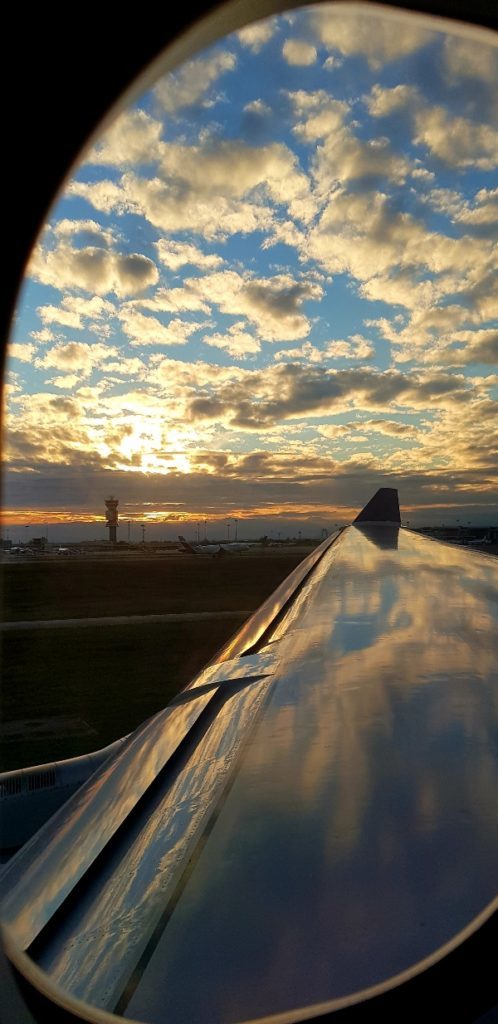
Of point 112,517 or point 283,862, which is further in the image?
point 112,517

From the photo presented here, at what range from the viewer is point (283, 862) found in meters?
1.29

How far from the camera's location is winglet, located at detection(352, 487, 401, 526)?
14539 millimetres

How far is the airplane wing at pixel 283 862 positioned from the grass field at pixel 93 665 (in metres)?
4.30

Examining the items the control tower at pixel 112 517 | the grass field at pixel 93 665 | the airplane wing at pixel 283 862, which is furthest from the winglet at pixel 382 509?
the control tower at pixel 112 517

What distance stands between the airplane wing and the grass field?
169 inches

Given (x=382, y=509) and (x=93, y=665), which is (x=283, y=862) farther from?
(x=382, y=509)

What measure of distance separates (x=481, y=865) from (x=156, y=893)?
60 centimetres

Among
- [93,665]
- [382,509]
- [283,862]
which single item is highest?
[382,509]

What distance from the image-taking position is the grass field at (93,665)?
7578mm

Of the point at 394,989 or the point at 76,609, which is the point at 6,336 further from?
the point at 76,609

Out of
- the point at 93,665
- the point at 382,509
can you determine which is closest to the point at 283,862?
the point at 93,665

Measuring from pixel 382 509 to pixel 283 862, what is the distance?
1361 centimetres

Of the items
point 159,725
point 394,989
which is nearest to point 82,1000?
point 394,989

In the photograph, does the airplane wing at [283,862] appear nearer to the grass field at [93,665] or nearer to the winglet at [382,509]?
the grass field at [93,665]
